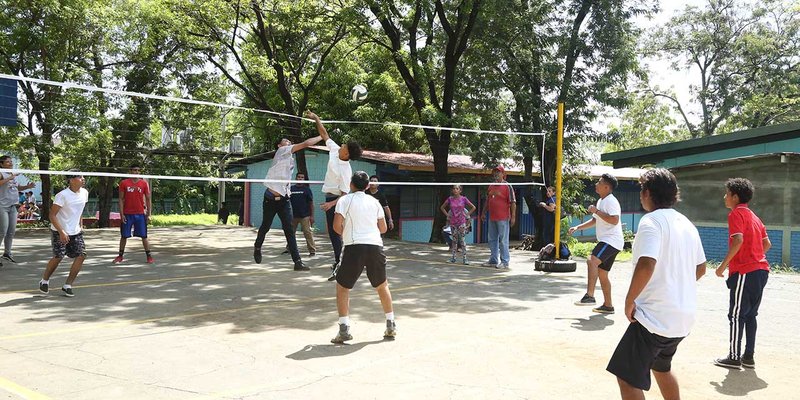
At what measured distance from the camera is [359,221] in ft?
19.6

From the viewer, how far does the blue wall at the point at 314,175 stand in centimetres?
2244

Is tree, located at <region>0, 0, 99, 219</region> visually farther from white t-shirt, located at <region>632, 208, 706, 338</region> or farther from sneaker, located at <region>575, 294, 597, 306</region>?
white t-shirt, located at <region>632, 208, 706, 338</region>

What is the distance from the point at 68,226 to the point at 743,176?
1459 centimetres

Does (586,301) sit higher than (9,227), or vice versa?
(9,227)

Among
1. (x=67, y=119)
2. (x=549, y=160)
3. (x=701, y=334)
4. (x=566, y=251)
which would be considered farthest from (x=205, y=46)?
(x=701, y=334)

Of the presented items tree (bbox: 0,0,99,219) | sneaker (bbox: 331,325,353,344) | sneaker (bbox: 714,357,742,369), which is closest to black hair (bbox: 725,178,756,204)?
sneaker (bbox: 714,357,742,369)

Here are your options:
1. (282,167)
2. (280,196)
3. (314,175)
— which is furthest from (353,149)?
(314,175)

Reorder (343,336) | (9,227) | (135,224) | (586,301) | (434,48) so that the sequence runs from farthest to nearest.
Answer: (434,48)
(135,224)
(9,227)
(586,301)
(343,336)

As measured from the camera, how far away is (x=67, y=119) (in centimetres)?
2048

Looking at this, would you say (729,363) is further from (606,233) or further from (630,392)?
(606,233)

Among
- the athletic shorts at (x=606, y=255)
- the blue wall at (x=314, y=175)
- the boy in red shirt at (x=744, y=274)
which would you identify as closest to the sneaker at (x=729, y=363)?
the boy in red shirt at (x=744, y=274)

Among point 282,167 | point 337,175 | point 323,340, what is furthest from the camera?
point 282,167

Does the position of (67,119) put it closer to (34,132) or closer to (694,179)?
(34,132)

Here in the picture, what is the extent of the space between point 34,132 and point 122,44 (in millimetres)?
4317
